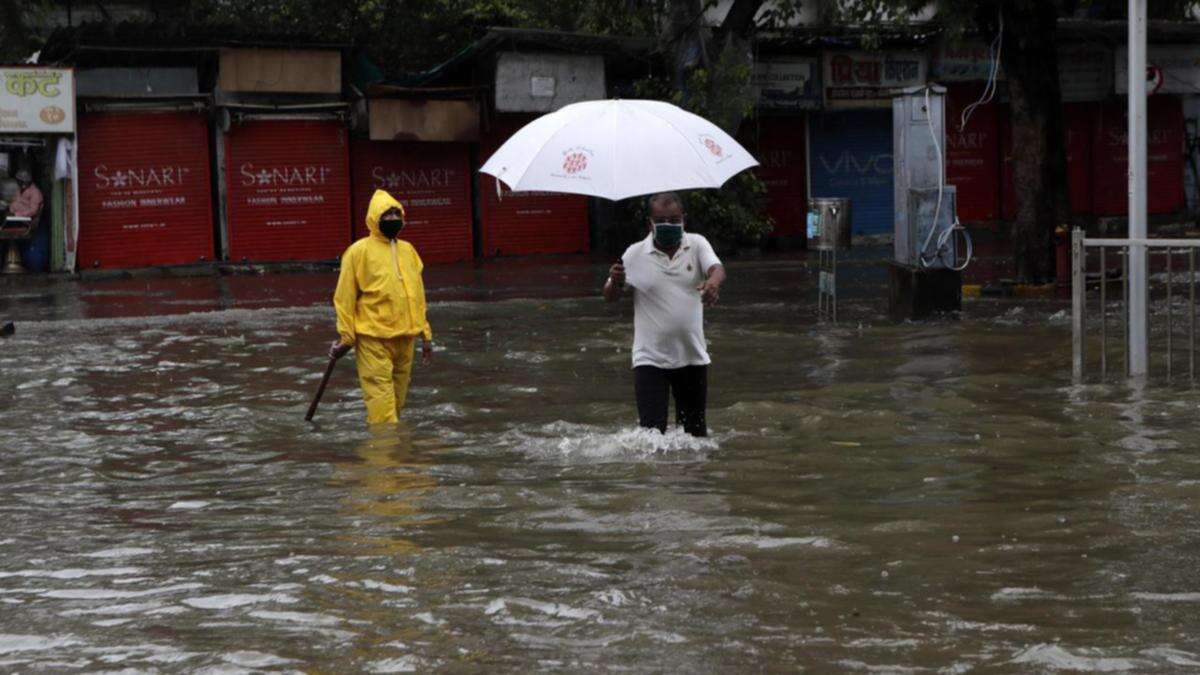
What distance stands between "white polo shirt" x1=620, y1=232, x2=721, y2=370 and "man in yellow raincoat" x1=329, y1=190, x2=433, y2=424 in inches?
79.6

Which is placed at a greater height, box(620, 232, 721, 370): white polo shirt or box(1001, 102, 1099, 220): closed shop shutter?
box(1001, 102, 1099, 220): closed shop shutter

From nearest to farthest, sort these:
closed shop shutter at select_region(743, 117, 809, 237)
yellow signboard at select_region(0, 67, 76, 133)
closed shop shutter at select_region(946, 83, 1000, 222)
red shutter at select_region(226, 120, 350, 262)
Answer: yellow signboard at select_region(0, 67, 76, 133) < red shutter at select_region(226, 120, 350, 262) < closed shop shutter at select_region(743, 117, 809, 237) < closed shop shutter at select_region(946, 83, 1000, 222)

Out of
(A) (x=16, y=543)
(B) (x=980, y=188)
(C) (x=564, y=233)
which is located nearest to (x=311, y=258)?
(C) (x=564, y=233)

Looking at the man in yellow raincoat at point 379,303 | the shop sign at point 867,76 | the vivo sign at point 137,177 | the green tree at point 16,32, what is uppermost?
the green tree at point 16,32

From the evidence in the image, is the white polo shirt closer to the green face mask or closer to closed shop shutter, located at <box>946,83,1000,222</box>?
the green face mask

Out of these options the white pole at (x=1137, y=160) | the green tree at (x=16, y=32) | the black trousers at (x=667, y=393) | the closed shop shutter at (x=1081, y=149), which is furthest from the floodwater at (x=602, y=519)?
the closed shop shutter at (x=1081, y=149)

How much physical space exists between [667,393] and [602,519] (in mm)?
1484

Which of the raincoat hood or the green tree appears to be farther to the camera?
the green tree

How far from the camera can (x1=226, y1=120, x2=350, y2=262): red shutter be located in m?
26.9

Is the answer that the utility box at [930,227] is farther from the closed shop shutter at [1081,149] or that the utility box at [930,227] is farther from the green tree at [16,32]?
the closed shop shutter at [1081,149]

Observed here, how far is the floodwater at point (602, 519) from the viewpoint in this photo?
5.52 meters

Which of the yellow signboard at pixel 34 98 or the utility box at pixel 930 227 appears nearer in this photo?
the utility box at pixel 930 227

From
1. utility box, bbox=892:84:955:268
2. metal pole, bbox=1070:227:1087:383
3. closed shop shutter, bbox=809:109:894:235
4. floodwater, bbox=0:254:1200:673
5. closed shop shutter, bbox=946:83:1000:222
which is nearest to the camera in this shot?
floodwater, bbox=0:254:1200:673

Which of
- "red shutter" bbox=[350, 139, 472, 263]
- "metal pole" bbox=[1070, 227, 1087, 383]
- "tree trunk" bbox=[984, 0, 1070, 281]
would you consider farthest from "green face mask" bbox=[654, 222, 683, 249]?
"red shutter" bbox=[350, 139, 472, 263]
